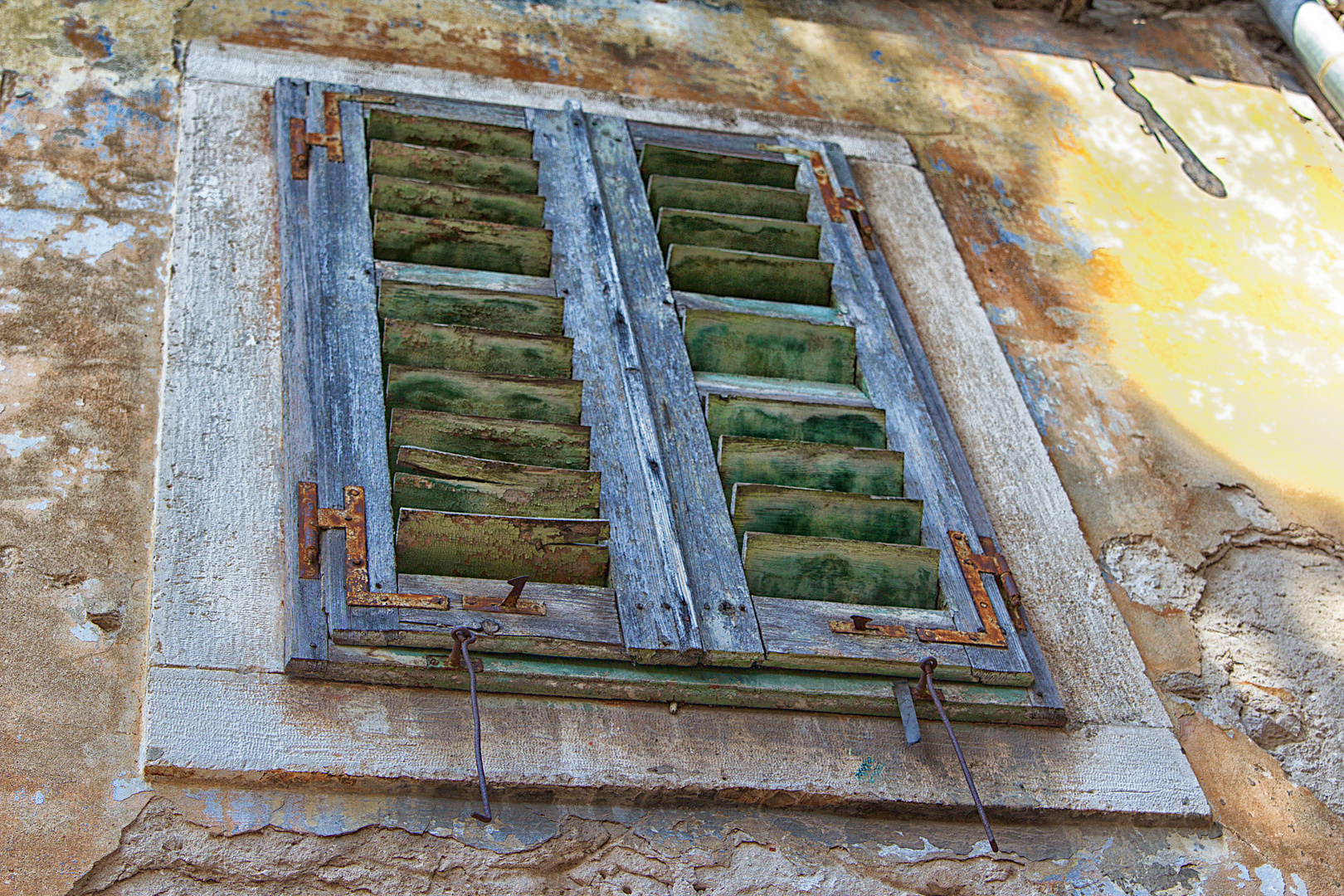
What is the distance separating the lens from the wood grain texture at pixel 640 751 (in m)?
2.26

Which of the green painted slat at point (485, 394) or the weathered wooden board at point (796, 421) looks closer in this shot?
the green painted slat at point (485, 394)

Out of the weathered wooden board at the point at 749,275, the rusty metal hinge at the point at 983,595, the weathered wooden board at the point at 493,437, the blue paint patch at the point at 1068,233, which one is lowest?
the weathered wooden board at the point at 493,437

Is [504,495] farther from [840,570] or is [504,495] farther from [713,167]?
[713,167]

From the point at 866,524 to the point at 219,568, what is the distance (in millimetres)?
1456

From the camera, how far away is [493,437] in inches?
107

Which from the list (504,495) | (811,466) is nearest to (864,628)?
(811,466)

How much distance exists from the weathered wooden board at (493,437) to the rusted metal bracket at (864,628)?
26.8 inches

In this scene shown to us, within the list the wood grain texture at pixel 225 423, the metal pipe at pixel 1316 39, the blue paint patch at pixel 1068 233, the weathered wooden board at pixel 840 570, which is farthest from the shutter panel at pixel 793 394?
the metal pipe at pixel 1316 39

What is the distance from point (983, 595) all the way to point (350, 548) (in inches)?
56.5

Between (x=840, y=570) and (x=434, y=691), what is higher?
(x=840, y=570)

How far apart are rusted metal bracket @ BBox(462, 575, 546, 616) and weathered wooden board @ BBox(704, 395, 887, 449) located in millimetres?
702

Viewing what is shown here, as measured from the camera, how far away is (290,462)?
2.64 meters

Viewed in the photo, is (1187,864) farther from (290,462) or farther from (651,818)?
(290,462)

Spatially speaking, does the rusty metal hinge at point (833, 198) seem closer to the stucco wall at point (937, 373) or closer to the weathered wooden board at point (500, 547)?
the stucco wall at point (937, 373)
